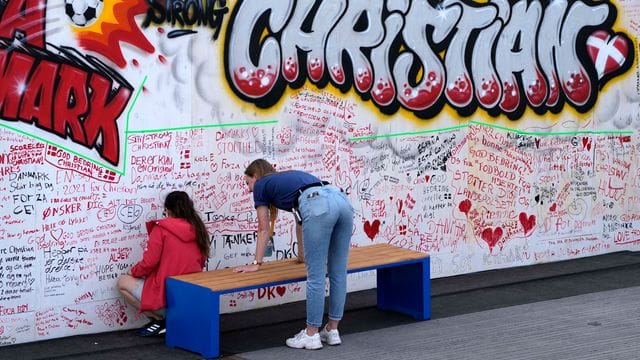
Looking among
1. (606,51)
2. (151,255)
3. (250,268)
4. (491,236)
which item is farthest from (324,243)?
(606,51)

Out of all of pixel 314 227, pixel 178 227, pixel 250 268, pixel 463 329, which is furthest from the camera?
pixel 463 329

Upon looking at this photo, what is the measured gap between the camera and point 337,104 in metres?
9.91

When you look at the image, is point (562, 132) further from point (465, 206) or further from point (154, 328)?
point (154, 328)

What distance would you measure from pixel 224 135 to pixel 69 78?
1508mm

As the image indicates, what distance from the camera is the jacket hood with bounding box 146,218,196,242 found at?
8383 mm

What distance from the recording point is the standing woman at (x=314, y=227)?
7.84 metres

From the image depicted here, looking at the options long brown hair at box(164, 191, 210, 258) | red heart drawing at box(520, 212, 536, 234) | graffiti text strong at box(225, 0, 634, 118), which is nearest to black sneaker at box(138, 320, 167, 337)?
long brown hair at box(164, 191, 210, 258)

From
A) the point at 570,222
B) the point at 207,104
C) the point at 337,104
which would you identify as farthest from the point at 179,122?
the point at 570,222

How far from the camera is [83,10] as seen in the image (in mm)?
8305

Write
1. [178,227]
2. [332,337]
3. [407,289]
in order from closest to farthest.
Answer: [332,337] → [178,227] → [407,289]

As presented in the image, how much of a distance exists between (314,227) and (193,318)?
1139 mm

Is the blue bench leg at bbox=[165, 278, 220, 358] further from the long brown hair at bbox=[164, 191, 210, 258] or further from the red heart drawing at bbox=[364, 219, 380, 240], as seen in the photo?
the red heart drawing at bbox=[364, 219, 380, 240]

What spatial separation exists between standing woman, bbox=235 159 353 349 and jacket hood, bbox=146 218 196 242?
64 centimetres

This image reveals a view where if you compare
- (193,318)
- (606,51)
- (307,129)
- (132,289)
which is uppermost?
(606,51)
